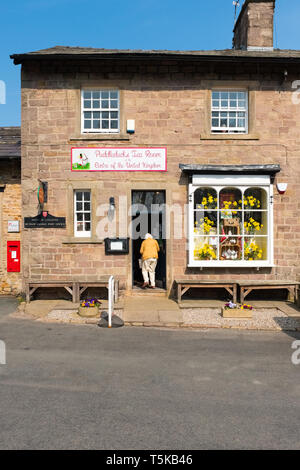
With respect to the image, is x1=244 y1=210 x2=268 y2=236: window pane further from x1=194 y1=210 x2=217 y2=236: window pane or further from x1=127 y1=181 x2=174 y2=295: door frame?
x1=127 y1=181 x2=174 y2=295: door frame

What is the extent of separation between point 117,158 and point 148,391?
7546mm

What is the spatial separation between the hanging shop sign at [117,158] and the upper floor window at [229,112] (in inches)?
75.7

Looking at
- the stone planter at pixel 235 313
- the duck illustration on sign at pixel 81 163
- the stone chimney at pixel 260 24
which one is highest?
the stone chimney at pixel 260 24

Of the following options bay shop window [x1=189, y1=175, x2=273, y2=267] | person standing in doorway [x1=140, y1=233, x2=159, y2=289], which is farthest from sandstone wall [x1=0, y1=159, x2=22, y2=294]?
bay shop window [x1=189, y1=175, x2=273, y2=267]

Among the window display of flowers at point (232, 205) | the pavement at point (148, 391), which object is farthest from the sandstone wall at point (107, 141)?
the pavement at point (148, 391)

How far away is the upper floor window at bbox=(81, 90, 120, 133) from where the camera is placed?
11.0 metres

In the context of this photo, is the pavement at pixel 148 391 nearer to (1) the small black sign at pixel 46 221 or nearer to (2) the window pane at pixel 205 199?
(1) the small black sign at pixel 46 221

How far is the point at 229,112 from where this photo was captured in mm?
11203

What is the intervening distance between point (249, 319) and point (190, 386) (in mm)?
4270

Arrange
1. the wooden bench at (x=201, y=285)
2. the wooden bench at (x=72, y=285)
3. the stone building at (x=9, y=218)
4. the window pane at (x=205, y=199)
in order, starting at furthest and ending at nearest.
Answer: the stone building at (x=9, y=218)
the window pane at (x=205, y=199)
the wooden bench at (x=72, y=285)
the wooden bench at (x=201, y=285)

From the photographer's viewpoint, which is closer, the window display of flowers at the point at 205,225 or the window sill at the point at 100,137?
the window sill at the point at 100,137

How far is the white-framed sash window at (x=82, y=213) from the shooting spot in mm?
11039

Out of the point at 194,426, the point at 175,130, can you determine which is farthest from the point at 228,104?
the point at 194,426

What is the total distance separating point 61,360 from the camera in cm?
600
